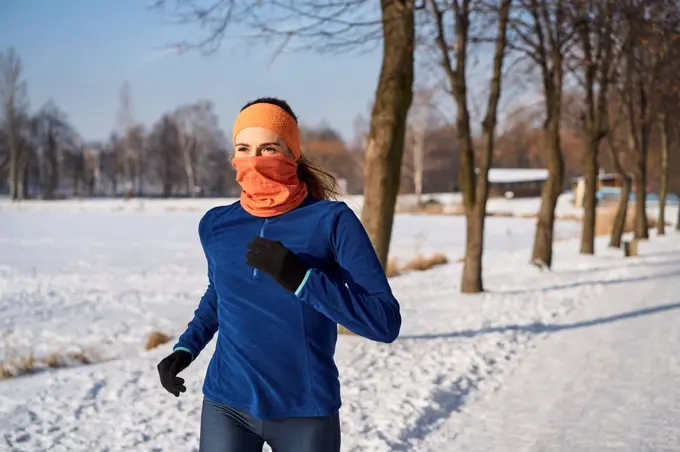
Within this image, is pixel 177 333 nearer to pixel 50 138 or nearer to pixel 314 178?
pixel 314 178

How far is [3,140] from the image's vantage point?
66.4m

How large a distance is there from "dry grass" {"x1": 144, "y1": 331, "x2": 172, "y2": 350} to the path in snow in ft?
13.3

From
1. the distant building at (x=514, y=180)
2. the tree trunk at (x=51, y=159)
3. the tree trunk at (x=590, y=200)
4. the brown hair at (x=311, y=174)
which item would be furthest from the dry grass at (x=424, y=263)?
the distant building at (x=514, y=180)

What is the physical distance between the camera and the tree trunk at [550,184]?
15.1m

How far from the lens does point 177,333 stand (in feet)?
29.6

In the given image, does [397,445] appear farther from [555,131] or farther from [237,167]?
[555,131]

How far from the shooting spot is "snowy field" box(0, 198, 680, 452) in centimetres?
476

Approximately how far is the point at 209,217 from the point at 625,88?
66.3 ft

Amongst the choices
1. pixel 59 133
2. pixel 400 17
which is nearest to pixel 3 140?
pixel 59 133

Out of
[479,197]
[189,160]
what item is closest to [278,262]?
[479,197]

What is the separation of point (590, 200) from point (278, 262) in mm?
18335

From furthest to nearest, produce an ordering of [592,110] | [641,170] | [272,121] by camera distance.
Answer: [641,170] < [592,110] < [272,121]

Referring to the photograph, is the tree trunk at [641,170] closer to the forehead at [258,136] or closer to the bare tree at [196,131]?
the forehead at [258,136]

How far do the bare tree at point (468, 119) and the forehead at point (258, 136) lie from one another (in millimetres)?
9011
